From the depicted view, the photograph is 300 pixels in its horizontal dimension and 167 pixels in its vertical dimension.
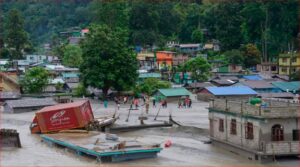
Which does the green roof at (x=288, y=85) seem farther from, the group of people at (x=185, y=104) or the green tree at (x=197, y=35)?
the green tree at (x=197, y=35)

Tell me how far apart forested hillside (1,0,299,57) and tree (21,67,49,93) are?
73.9 ft

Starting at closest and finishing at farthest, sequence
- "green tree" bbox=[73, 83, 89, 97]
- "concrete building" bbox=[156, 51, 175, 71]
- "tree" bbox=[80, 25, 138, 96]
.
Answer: "tree" bbox=[80, 25, 138, 96] → "green tree" bbox=[73, 83, 89, 97] → "concrete building" bbox=[156, 51, 175, 71]

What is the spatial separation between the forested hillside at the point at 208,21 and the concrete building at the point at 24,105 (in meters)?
31.4

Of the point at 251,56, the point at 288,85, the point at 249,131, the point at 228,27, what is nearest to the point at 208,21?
the point at 228,27

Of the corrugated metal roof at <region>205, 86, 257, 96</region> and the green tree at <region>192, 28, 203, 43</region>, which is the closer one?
the corrugated metal roof at <region>205, 86, 257, 96</region>

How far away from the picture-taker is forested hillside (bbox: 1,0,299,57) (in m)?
71.4

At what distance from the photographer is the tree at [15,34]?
74.5 metres

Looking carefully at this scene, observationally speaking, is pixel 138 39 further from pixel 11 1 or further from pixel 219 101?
pixel 219 101

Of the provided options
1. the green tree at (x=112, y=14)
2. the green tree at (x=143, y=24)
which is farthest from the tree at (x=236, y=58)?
the green tree at (x=112, y=14)

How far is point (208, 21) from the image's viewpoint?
78.5 meters

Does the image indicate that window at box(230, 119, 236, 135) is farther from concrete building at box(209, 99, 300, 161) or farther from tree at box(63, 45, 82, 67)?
tree at box(63, 45, 82, 67)

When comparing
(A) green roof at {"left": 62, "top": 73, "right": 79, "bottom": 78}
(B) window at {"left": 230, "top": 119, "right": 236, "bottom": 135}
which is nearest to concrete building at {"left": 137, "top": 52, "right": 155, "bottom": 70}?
(A) green roof at {"left": 62, "top": 73, "right": 79, "bottom": 78}

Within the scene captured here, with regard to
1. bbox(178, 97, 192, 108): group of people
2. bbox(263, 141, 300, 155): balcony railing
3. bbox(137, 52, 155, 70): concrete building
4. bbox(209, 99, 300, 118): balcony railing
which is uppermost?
bbox(137, 52, 155, 70): concrete building

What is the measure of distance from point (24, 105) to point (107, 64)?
771 centimetres
